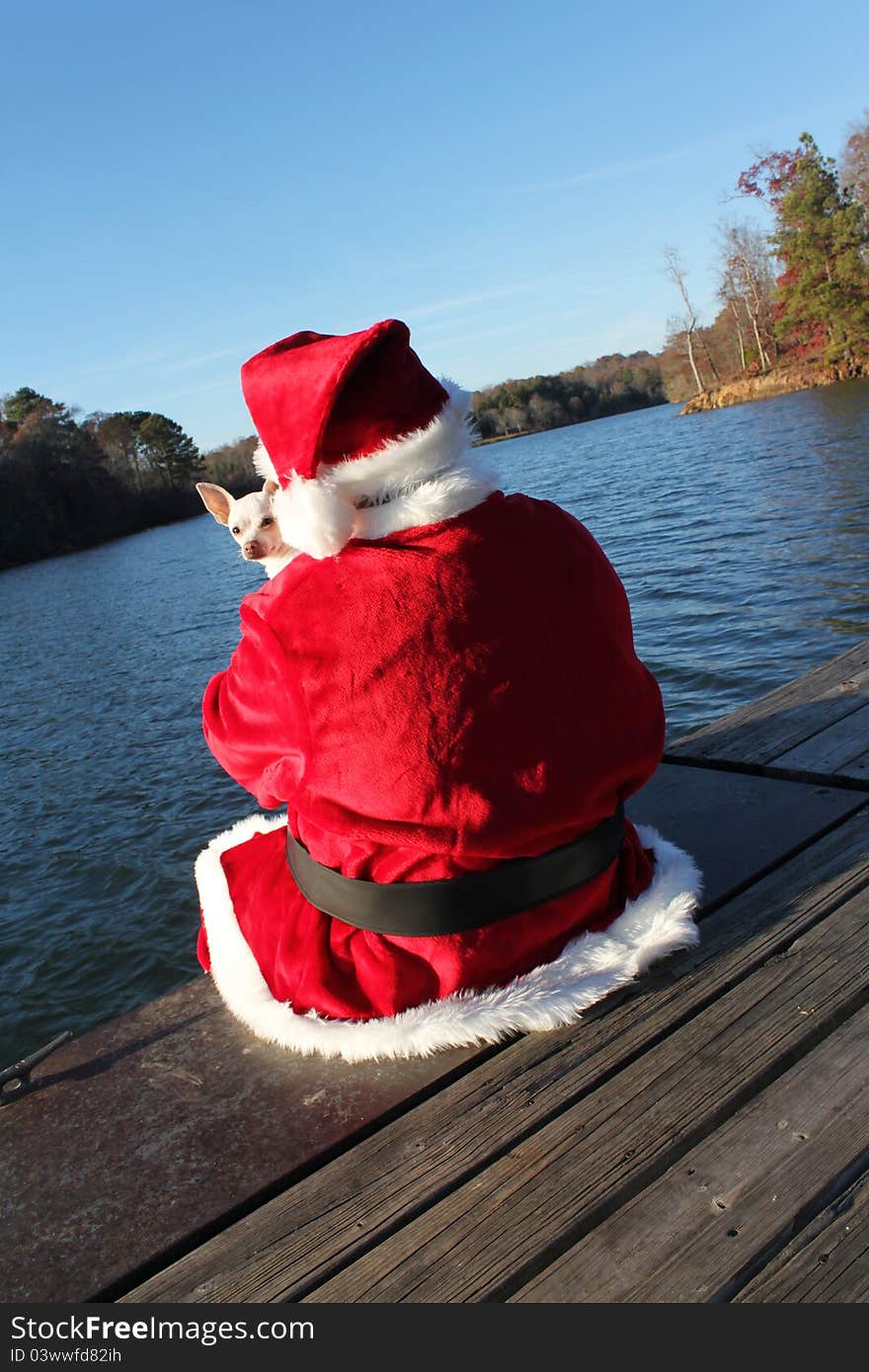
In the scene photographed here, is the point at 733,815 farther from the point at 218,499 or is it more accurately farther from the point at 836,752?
the point at 218,499

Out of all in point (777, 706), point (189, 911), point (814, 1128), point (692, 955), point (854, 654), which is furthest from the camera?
point (189, 911)

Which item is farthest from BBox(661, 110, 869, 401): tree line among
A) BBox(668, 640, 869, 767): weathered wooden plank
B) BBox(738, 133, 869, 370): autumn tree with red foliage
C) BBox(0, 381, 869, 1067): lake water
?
BBox(668, 640, 869, 767): weathered wooden plank

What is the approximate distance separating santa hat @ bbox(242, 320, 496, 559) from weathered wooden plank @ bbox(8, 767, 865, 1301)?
3.90ft

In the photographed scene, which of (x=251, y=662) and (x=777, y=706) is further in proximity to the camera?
(x=777, y=706)

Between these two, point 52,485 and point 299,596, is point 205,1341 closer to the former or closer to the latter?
point 299,596

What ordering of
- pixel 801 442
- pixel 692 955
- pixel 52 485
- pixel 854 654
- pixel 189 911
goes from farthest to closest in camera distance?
pixel 52 485 < pixel 801 442 < pixel 189 911 < pixel 854 654 < pixel 692 955

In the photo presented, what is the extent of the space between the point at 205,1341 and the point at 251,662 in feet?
3.95

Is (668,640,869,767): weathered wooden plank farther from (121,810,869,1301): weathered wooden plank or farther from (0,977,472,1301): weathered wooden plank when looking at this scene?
(0,977,472,1301): weathered wooden plank

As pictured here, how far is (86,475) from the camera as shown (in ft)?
246

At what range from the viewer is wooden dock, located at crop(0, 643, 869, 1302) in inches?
64.0

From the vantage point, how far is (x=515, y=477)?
4406 cm

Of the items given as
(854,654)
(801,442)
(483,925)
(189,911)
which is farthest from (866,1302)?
(801,442)

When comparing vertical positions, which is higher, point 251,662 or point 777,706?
point 251,662

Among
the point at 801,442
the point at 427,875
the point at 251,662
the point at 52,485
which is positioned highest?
the point at 52,485
